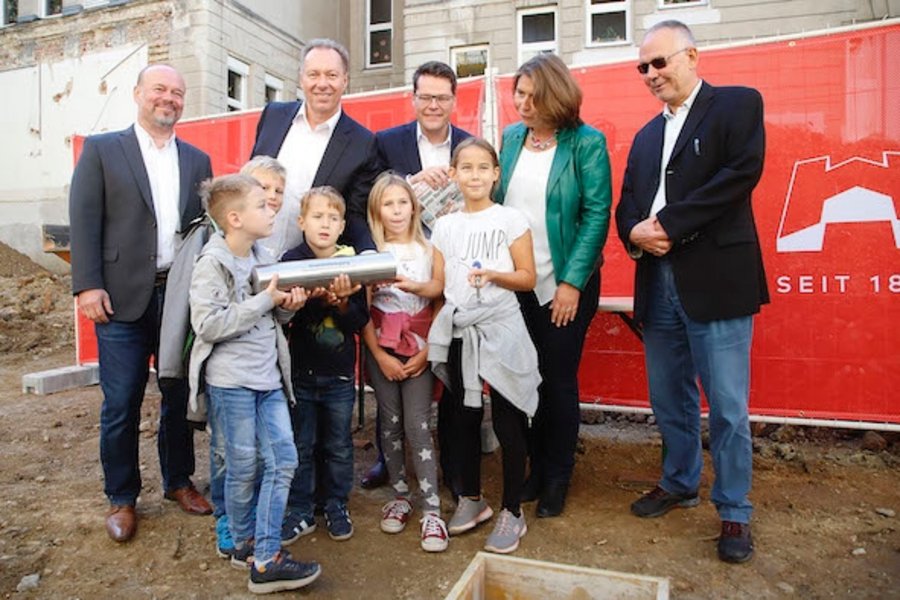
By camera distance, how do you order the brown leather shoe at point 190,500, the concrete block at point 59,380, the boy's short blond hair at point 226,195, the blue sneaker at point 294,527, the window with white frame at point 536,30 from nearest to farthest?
the boy's short blond hair at point 226,195 < the blue sneaker at point 294,527 < the brown leather shoe at point 190,500 < the concrete block at point 59,380 < the window with white frame at point 536,30

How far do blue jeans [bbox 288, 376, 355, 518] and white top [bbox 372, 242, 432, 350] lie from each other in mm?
341

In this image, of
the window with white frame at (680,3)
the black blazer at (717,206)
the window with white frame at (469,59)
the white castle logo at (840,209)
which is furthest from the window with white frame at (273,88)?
the black blazer at (717,206)

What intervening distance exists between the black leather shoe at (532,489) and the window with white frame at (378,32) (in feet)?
51.2

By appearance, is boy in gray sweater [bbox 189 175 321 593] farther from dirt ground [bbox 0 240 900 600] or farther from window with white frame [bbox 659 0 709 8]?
window with white frame [bbox 659 0 709 8]

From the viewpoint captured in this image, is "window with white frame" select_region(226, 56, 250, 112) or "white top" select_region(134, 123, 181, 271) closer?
"white top" select_region(134, 123, 181, 271)

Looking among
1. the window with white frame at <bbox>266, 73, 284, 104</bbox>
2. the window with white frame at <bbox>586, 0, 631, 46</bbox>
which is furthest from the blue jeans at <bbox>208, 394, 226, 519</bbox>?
the window with white frame at <bbox>266, 73, 284, 104</bbox>

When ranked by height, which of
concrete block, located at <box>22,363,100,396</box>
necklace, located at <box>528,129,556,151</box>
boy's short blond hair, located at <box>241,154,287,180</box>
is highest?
necklace, located at <box>528,129,556,151</box>

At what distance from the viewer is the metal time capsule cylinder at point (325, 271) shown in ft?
8.43

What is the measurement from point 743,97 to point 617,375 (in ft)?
6.97

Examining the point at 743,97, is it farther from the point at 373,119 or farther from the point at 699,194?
the point at 373,119

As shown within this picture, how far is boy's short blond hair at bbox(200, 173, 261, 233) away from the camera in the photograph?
2600mm

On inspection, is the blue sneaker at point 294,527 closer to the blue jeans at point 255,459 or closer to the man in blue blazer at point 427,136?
the blue jeans at point 255,459

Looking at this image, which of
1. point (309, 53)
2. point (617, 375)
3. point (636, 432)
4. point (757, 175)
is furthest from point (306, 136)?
point (636, 432)

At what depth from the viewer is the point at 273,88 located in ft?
53.8
